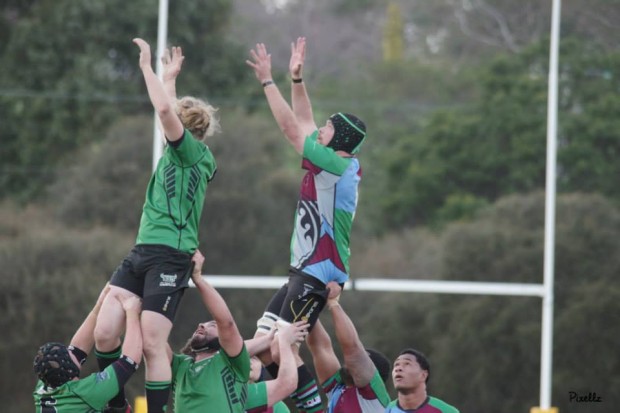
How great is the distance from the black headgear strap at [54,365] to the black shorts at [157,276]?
0.55 metres

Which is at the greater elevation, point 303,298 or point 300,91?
point 300,91

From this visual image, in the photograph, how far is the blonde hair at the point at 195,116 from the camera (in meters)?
7.88

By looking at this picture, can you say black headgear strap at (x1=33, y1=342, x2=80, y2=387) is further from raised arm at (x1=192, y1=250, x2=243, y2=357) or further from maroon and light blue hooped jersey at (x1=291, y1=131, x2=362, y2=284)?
maroon and light blue hooped jersey at (x1=291, y1=131, x2=362, y2=284)

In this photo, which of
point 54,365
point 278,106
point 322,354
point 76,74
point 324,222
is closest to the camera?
point 54,365

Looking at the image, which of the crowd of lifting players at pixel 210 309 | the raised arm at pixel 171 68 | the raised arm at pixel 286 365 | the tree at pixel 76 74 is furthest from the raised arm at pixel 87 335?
the tree at pixel 76 74

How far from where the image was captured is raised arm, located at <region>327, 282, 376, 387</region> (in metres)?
8.35

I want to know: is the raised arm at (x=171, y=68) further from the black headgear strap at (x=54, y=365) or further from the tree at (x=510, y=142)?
the tree at (x=510, y=142)

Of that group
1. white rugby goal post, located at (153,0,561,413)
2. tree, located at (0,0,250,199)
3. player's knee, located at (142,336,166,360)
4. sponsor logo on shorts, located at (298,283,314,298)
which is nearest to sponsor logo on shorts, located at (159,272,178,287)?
player's knee, located at (142,336,166,360)

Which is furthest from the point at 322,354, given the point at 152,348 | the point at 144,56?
the point at 144,56

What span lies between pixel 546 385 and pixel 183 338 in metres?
8.09

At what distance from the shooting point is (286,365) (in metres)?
7.90

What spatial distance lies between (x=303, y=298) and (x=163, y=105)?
63.9 inches

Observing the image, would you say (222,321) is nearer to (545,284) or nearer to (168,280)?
(168,280)

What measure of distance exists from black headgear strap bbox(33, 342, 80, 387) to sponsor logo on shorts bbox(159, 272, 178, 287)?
26.4 inches
